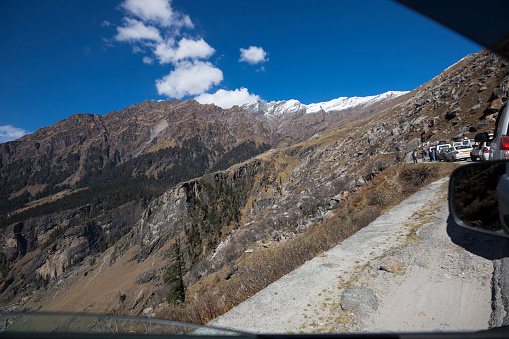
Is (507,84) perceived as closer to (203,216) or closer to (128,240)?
(203,216)

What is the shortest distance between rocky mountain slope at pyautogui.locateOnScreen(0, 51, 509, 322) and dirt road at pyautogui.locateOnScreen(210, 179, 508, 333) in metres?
1.59

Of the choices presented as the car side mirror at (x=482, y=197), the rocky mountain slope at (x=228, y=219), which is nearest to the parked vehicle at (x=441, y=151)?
the rocky mountain slope at (x=228, y=219)

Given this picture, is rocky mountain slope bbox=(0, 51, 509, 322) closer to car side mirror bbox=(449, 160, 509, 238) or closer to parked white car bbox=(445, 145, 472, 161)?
car side mirror bbox=(449, 160, 509, 238)

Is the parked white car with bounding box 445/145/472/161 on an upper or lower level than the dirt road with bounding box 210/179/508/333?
upper

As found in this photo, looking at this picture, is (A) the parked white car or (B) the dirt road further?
(A) the parked white car

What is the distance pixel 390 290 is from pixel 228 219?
116110mm

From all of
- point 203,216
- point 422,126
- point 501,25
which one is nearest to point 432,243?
point 501,25

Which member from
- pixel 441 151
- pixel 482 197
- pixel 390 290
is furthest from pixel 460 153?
pixel 482 197

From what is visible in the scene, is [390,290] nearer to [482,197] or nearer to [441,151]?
[482,197]

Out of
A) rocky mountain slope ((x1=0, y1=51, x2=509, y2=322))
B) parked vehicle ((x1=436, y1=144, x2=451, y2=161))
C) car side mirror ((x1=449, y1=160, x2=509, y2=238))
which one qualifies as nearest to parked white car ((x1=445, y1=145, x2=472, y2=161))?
parked vehicle ((x1=436, y1=144, x2=451, y2=161))

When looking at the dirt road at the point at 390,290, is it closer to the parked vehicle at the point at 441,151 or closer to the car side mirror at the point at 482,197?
the car side mirror at the point at 482,197

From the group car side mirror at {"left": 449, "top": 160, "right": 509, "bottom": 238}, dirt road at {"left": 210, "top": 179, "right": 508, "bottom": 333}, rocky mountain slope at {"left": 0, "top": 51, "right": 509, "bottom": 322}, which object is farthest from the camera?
rocky mountain slope at {"left": 0, "top": 51, "right": 509, "bottom": 322}

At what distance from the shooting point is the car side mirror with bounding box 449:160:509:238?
223cm

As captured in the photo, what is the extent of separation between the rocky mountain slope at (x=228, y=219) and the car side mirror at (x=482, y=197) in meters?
4.50
